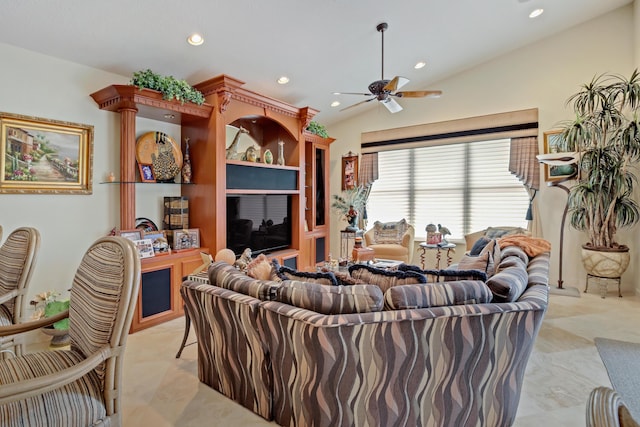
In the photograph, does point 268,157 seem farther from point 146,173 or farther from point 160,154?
point 146,173

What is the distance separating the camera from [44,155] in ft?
9.53

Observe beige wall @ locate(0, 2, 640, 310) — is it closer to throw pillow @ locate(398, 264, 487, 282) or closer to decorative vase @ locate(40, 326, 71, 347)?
decorative vase @ locate(40, 326, 71, 347)

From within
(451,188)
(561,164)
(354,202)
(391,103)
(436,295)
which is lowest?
(436,295)

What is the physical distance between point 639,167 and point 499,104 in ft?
6.23

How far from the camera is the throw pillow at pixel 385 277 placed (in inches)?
73.2

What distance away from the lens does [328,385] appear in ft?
5.23

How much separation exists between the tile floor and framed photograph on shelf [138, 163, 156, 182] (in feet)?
4.87

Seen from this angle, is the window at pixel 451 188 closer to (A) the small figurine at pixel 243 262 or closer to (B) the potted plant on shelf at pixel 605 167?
(B) the potted plant on shelf at pixel 605 167

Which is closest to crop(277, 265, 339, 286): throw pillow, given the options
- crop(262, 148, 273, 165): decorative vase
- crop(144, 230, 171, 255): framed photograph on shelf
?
crop(144, 230, 171, 255): framed photograph on shelf

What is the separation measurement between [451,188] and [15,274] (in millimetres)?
5441

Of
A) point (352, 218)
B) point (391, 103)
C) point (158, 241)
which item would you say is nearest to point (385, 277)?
point (391, 103)

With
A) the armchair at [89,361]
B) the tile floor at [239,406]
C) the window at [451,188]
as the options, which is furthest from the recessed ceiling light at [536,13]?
the armchair at [89,361]

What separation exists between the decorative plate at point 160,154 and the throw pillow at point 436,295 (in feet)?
9.62

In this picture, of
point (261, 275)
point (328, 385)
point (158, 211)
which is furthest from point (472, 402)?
point (158, 211)
